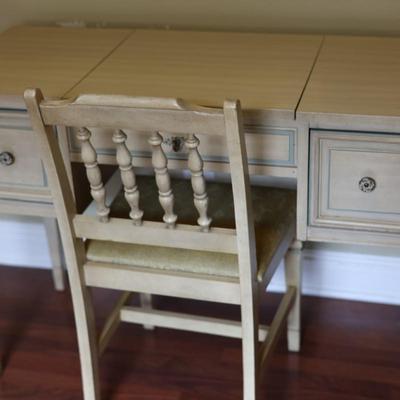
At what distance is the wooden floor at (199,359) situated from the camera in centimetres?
198

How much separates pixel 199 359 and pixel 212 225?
531mm

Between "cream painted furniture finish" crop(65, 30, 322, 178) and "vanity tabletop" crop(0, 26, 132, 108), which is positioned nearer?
"cream painted furniture finish" crop(65, 30, 322, 178)

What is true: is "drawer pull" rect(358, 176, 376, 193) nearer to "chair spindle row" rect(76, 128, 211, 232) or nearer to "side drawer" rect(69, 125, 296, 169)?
"side drawer" rect(69, 125, 296, 169)

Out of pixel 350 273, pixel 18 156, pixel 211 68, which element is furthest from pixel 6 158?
pixel 350 273

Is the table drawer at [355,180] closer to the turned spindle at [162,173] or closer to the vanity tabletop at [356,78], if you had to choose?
the vanity tabletop at [356,78]

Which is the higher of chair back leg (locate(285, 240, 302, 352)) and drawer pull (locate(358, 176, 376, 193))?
drawer pull (locate(358, 176, 376, 193))

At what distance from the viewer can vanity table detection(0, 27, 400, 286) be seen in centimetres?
153

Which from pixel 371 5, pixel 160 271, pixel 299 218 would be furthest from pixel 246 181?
pixel 371 5

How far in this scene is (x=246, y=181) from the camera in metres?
1.46

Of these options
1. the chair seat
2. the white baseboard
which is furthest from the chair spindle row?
the white baseboard

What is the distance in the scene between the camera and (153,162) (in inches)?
58.1

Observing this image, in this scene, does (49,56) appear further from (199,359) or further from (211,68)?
(199,359)

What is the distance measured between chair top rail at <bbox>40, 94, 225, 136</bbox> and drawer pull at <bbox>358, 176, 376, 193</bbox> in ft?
1.08

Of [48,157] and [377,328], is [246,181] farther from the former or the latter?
[377,328]
